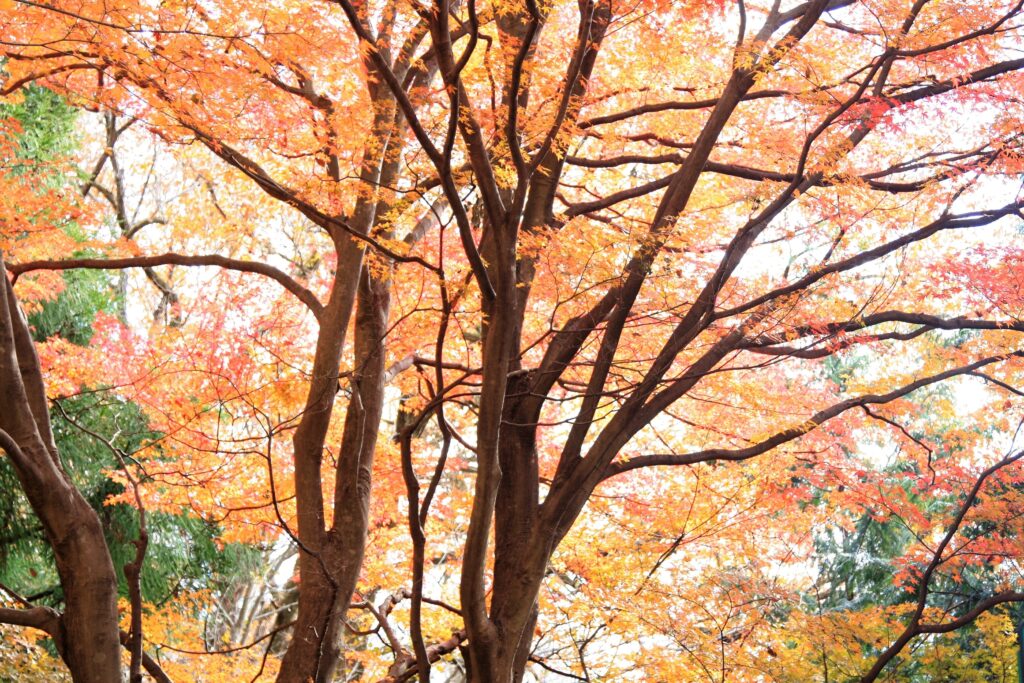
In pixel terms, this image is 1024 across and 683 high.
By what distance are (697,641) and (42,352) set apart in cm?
688

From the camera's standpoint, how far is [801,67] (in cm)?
468

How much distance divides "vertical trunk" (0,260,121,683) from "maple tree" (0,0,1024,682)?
15 millimetres

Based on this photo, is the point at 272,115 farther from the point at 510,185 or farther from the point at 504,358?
the point at 504,358

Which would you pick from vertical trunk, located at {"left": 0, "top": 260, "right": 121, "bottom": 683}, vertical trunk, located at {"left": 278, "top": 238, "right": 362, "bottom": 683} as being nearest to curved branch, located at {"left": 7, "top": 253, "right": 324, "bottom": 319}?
vertical trunk, located at {"left": 278, "top": 238, "right": 362, "bottom": 683}

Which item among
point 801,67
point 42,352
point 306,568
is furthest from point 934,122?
point 42,352

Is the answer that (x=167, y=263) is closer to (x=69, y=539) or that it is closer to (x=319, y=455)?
(x=319, y=455)

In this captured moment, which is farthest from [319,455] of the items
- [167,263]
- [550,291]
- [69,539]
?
[69,539]

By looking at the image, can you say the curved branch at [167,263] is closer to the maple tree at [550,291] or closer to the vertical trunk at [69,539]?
the maple tree at [550,291]

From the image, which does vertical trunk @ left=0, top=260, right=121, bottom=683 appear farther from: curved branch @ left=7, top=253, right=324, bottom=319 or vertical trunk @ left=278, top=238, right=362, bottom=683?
vertical trunk @ left=278, top=238, right=362, bottom=683

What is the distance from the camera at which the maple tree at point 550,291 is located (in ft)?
12.6

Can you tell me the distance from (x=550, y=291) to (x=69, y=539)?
3.15 meters

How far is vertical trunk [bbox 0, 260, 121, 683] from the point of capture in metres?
3.47

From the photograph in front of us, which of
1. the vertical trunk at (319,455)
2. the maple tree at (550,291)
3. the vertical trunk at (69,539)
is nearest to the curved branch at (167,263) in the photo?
the maple tree at (550,291)

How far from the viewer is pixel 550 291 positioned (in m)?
5.65
